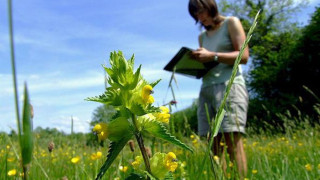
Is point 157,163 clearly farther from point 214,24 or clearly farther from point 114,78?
point 214,24

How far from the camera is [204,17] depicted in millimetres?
2963

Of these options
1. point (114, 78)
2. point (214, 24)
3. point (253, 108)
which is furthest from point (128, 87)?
point (253, 108)

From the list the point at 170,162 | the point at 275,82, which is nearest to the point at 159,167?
the point at 170,162

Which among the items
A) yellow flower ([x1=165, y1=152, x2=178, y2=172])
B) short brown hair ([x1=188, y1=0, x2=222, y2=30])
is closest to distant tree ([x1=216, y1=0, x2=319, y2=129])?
short brown hair ([x1=188, y1=0, x2=222, y2=30])

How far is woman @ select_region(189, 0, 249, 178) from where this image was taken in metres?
2.65

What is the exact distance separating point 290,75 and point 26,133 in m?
12.8

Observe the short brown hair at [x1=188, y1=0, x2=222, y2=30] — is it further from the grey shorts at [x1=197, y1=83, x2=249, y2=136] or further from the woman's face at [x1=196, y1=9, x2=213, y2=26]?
the grey shorts at [x1=197, y1=83, x2=249, y2=136]

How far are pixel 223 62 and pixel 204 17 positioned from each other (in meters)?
0.54

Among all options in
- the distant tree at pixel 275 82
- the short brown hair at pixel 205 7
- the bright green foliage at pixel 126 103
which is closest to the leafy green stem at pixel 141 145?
the bright green foliage at pixel 126 103

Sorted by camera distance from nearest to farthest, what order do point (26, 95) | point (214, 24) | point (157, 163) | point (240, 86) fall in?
point (26, 95), point (157, 163), point (240, 86), point (214, 24)

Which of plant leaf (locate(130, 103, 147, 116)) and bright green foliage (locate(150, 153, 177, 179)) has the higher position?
plant leaf (locate(130, 103, 147, 116))

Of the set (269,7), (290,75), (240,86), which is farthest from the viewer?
(269,7)

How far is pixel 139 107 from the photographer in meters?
0.54

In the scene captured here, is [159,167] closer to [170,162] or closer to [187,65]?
[170,162]
